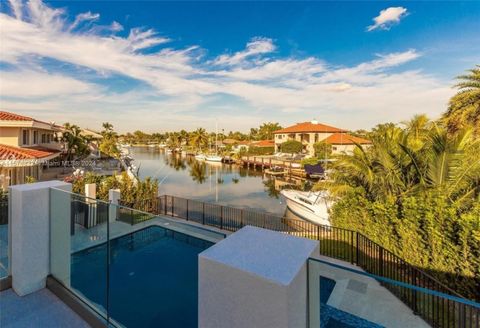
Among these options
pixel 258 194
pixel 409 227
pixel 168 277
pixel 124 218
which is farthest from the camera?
pixel 258 194

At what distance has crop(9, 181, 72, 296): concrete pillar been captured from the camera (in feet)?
10.5

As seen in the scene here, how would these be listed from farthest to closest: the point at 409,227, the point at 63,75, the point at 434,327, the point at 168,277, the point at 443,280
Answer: the point at 63,75 < the point at 409,227 < the point at 443,280 < the point at 434,327 < the point at 168,277

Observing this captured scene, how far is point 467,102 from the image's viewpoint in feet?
47.0

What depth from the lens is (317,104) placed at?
3316 cm

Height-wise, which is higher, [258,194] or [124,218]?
[124,218]

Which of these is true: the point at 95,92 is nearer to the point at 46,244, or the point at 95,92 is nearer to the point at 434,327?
the point at 46,244

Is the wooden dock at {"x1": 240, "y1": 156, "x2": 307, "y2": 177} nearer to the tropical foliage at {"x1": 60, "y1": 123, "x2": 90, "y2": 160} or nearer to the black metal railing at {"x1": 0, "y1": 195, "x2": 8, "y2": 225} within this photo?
the tropical foliage at {"x1": 60, "y1": 123, "x2": 90, "y2": 160}

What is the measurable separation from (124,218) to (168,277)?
1062mm

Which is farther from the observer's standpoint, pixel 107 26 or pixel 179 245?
pixel 107 26

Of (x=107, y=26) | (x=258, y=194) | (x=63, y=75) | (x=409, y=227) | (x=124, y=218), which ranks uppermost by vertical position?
(x=107, y=26)

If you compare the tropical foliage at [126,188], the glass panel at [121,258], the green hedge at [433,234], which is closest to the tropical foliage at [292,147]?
the tropical foliage at [126,188]

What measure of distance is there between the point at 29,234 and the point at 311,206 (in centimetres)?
1281

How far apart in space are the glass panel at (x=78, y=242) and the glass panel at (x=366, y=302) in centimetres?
240

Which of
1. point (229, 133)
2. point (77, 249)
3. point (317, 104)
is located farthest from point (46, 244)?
point (229, 133)
